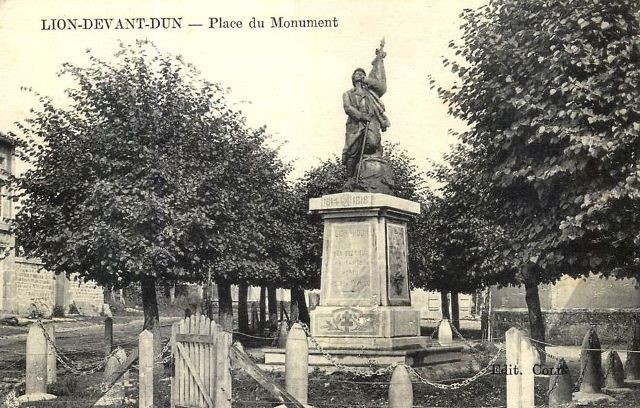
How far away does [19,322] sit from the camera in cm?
3403

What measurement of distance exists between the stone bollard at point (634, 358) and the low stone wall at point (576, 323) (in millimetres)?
14153

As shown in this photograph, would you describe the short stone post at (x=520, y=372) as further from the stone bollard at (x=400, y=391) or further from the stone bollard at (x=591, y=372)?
the stone bollard at (x=591, y=372)

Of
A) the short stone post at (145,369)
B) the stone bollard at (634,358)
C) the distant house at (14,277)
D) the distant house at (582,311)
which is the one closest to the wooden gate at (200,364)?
the short stone post at (145,369)

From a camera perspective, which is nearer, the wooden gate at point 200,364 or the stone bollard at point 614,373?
the wooden gate at point 200,364

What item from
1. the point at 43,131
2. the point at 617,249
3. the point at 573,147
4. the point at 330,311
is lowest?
the point at 330,311

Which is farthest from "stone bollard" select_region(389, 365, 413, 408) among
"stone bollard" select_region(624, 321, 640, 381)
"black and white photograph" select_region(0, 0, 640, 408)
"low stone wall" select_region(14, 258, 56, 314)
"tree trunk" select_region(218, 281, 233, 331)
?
"low stone wall" select_region(14, 258, 56, 314)

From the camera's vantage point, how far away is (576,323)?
102ft

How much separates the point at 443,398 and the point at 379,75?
252 inches

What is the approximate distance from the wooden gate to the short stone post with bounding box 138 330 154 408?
0.54 meters

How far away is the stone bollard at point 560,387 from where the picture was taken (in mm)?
11047

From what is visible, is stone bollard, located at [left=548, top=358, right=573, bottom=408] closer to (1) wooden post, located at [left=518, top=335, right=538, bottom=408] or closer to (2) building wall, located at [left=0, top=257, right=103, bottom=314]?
(1) wooden post, located at [left=518, top=335, right=538, bottom=408]

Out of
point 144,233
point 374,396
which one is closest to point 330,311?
point 374,396

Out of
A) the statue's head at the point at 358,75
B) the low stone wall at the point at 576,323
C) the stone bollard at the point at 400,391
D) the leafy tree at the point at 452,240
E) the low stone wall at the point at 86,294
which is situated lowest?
the low stone wall at the point at 576,323

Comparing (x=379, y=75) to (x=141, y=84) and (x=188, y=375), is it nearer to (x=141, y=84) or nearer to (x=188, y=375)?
(x=141, y=84)
